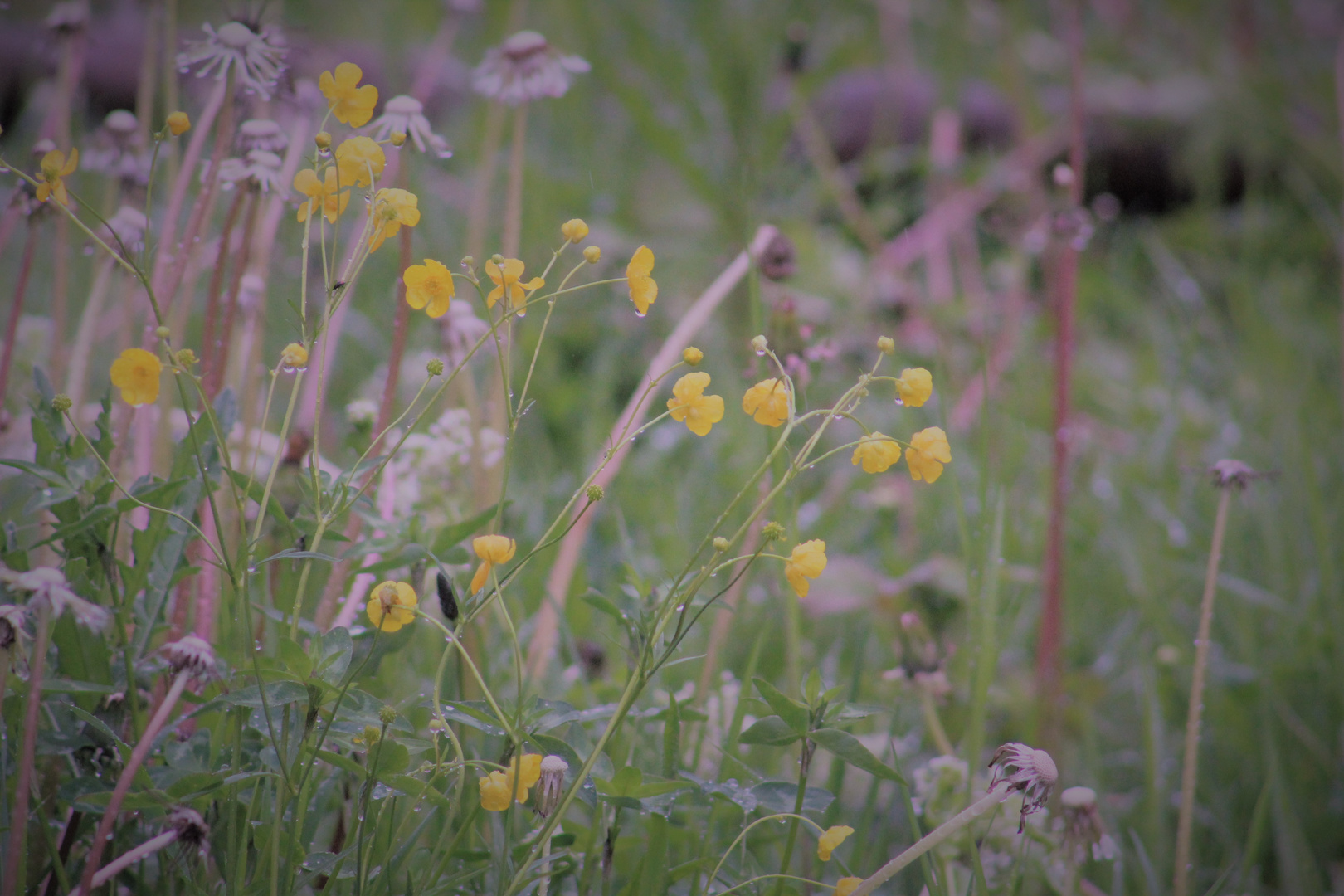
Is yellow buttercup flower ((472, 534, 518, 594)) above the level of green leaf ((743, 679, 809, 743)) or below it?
above

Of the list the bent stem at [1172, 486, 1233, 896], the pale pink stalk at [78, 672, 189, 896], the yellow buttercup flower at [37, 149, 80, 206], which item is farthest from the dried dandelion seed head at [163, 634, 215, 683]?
the bent stem at [1172, 486, 1233, 896]

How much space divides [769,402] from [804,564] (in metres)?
0.10

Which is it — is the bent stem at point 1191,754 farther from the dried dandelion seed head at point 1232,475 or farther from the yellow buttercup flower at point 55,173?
the yellow buttercup flower at point 55,173

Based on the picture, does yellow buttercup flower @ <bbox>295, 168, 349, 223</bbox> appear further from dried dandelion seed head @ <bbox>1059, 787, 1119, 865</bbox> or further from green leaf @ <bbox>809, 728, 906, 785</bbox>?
dried dandelion seed head @ <bbox>1059, 787, 1119, 865</bbox>

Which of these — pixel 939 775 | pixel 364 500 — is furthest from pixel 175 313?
Result: pixel 939 775

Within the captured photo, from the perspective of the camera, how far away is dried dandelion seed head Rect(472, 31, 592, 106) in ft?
2.64

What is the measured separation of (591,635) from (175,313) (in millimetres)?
593

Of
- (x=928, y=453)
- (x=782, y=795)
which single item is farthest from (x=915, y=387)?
(x=782, y=795)

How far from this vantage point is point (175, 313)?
34.2 inches

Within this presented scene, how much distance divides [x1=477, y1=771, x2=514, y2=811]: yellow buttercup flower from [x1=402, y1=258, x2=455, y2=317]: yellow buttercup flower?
27 cm

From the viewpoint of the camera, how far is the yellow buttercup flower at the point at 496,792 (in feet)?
1.68

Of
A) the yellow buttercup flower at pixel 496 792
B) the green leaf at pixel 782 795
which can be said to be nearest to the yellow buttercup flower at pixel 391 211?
the yellow buttercup flower at pixel 496 792

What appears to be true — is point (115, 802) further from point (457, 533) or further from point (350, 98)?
point (350, 98)

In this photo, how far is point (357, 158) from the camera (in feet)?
1.77
